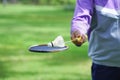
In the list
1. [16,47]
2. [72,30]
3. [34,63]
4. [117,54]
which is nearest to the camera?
[72,30]

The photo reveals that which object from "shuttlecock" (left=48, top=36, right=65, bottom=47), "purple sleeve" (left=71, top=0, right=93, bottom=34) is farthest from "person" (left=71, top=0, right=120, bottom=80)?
"shuttlecock" (left=48, top=36, right=65, bottom=47)

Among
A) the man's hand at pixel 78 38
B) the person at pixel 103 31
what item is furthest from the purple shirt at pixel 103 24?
the man's hand at pixel 78 38

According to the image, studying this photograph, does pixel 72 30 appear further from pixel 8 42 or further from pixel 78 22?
pixel 8 42

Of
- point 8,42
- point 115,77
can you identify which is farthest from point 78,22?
point 8,42

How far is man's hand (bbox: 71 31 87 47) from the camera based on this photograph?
2.60m

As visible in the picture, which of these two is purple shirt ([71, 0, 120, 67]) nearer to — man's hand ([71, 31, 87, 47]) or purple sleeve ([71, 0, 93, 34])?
purple sleeve ([71, 0, 93, 34])

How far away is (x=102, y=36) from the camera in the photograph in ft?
9.42

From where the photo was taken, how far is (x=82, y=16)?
108 inches

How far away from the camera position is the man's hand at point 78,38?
102 inches

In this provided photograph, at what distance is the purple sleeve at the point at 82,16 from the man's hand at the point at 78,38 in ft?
0.10

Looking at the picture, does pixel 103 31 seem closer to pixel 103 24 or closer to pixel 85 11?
pixel 103 24

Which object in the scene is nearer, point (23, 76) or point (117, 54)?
point (117, 54)

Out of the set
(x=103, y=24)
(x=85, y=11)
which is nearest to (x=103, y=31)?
(x=103, y=24)

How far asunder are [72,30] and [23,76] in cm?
539
